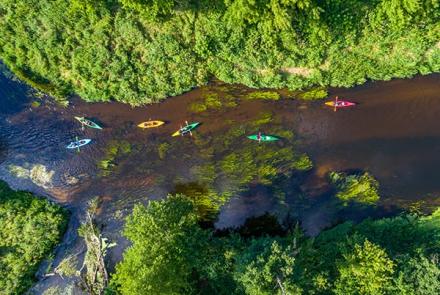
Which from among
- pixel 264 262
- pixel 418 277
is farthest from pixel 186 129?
pixel 418 277

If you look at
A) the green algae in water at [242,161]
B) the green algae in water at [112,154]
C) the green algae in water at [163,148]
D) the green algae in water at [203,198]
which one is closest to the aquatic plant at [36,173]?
the green algae in water at [112,154]

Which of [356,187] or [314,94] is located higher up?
[314,94]

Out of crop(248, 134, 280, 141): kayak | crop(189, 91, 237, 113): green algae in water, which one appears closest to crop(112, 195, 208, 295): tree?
crop(248, 134, 280, 141): kayak

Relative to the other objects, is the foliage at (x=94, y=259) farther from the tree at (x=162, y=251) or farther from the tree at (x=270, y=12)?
the tree at (x=270, y=12)

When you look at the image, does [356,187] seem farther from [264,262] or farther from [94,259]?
[94,259]

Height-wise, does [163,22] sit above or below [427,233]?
above

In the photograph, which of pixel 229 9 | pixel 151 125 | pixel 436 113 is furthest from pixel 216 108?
pixel 436 113

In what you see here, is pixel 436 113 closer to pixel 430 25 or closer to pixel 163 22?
pixel 430 25

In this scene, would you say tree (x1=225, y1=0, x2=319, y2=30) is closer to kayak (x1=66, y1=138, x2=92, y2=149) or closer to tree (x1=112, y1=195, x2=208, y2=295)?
tree (x1=112, y1=195, x2=208, y2=295)
